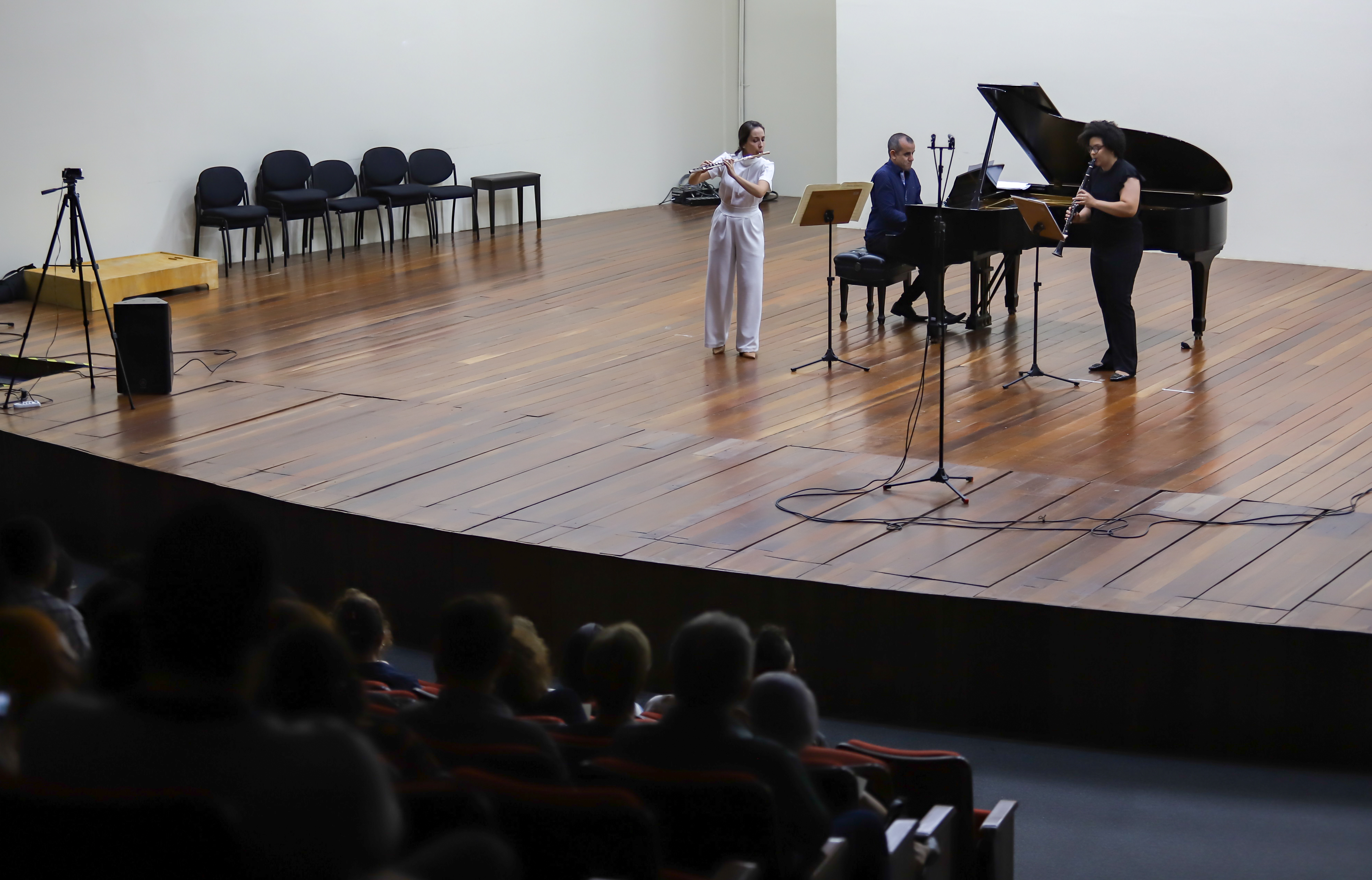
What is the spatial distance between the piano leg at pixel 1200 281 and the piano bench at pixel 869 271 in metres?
1.52

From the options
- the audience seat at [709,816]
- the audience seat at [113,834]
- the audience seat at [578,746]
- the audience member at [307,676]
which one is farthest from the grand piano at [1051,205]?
the audience seat at [113,834]

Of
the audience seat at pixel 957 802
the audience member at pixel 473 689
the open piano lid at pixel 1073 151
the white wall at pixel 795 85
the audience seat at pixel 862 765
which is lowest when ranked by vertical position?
the audience seat at pixel 957 802

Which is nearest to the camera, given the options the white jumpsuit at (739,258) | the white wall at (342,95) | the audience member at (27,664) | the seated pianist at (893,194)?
the audience member at (27,664)

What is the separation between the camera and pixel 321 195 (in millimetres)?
10305

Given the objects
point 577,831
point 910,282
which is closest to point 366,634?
point 577,831

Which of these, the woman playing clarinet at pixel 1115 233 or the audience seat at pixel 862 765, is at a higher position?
the woman playing clarinet at pixel 1115 233

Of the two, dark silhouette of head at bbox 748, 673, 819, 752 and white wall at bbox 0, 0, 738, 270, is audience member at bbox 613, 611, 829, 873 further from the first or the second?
white wall at bbox 0, 0, 738, 270

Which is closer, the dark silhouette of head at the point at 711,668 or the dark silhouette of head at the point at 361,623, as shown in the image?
the dark silhouette of head at the point at 711,668

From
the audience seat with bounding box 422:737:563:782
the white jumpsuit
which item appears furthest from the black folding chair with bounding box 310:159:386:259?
the audience seat with bounding box 422:737:563:782

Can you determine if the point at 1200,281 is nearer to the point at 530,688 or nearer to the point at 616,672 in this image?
the point at 530,688

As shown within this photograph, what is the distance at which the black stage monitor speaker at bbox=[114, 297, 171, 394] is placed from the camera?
21.3 feet

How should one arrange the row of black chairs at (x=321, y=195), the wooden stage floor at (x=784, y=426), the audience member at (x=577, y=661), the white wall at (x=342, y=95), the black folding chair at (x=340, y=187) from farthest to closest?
1. the black folding chair at (x=340, y=187)
2. the row of black chairs at (x=321, y=195)
3. the white wall at (x=342, y=95)
4. the wooden stage floor at (x=784, y=426)
5. the audience member at (x=577, y=661)

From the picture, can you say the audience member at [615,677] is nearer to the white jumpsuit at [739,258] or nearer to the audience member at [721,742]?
the audience member at [721,742]

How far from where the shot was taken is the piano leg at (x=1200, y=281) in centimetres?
750
